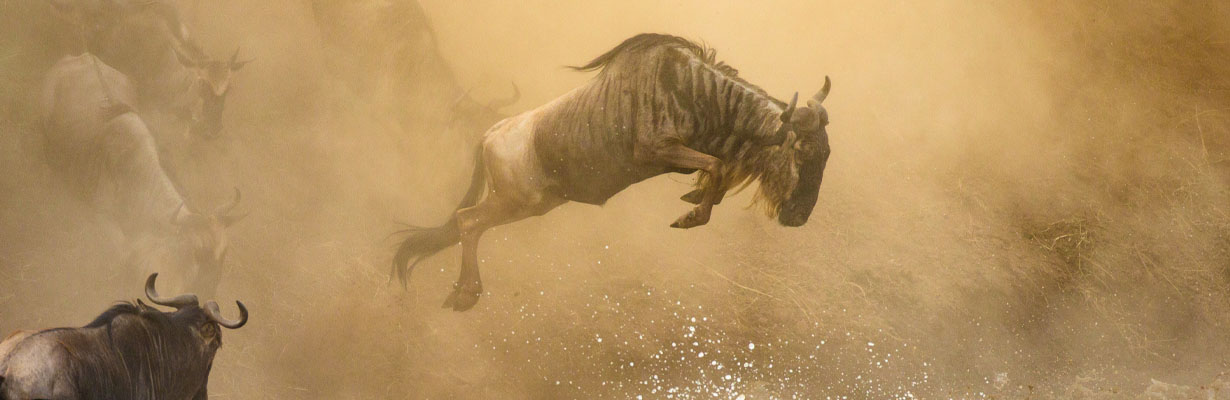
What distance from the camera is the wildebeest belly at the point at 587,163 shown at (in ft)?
11.5

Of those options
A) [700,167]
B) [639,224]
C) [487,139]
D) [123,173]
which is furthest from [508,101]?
[123,173]

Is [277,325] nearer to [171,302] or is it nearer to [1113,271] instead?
[171,302]

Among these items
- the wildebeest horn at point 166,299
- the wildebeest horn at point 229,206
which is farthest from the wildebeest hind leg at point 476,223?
the wildebeest horn at point 166,299

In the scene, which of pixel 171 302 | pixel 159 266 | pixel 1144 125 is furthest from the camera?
pixel 1144 125

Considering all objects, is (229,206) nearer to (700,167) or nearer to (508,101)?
(508,101)

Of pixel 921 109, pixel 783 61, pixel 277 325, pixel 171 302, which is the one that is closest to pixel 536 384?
pixel 277 325

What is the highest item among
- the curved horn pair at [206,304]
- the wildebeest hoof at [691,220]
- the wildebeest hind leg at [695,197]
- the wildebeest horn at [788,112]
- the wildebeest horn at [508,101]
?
the wildebeest horn at [788,112]

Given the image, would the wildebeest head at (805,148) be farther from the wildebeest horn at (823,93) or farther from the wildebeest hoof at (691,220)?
the wildebeest hoof at (691,220)

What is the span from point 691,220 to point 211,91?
2086 mm

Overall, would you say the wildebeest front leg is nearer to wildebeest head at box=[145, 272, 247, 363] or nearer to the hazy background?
the hazy background

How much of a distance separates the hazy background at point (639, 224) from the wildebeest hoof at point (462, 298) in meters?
0.06

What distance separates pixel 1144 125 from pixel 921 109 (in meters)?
1.05

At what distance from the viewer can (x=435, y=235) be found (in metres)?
3.63

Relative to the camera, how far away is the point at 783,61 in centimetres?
364
